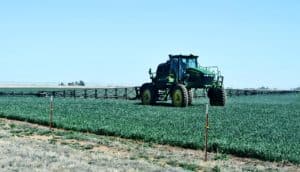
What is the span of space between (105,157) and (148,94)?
85.3 ft

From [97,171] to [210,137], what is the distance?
286 inches

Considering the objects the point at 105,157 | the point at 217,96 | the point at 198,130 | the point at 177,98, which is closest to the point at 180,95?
the point at 177,98

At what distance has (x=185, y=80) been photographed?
39125 millimetres

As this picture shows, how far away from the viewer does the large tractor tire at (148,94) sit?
41188mm

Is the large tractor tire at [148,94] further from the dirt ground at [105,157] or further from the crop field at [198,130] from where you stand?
the dirt ground at [105,157]

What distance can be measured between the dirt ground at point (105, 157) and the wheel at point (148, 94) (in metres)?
20.6

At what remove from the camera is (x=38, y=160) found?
14.7m

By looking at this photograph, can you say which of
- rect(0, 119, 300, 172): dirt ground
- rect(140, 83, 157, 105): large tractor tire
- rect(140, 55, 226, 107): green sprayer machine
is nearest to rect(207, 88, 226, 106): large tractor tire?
rect(140, 55, 226, 107): green sprayer machine

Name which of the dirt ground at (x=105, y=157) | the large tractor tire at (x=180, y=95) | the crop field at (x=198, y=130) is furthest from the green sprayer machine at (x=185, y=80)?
the dirt ground at (x=105, y=157)

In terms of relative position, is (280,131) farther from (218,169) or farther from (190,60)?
(190,60)

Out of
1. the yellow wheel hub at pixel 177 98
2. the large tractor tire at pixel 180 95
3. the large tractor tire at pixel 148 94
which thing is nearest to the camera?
the large tractor tire at pixel 180 95

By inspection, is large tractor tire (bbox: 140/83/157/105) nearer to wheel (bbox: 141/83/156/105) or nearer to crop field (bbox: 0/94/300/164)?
wheel (bbox: 141/83/156/105)

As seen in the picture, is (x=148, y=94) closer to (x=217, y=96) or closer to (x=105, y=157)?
(x=217, y=96)

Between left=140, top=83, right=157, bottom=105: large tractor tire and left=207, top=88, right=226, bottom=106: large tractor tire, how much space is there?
390 centimetres
